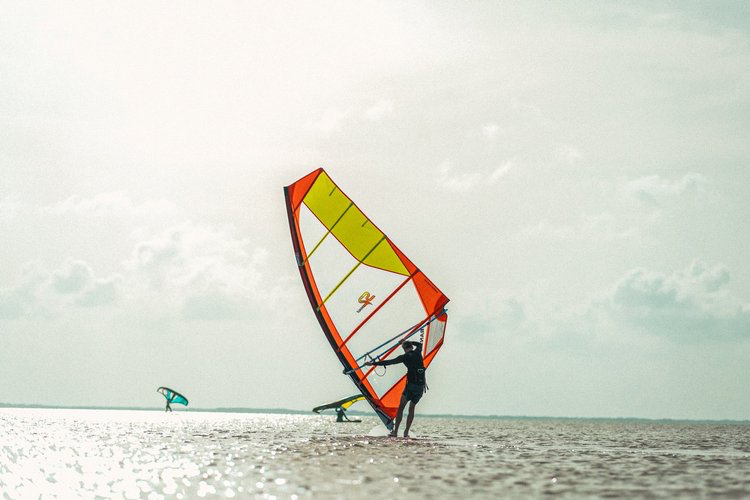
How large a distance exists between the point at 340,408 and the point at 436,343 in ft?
101

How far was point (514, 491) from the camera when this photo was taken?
32.8ft

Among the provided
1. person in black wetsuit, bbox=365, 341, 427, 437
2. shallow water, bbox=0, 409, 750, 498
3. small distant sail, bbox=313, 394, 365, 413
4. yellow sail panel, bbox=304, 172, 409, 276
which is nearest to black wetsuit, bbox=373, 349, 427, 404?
person in black wetsuit, bbox=365, 341, 427, 437

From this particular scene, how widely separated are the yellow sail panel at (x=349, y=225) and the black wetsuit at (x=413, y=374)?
9.20 feet

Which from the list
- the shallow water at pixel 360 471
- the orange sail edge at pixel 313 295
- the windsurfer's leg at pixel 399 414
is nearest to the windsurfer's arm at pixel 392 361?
the windsurfer's leg at pixel 399 414

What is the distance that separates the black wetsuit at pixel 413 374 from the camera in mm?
18125

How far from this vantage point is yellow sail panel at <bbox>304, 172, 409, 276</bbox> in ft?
66.7

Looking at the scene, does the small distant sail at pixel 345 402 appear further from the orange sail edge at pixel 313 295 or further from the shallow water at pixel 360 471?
the shallow water at pixel 360 471

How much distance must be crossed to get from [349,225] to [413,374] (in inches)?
149

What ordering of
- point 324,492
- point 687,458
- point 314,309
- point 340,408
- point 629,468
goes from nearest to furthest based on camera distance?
point 324,492 < point 629,468 < point 687,458 < point 314,309 < point 340,408

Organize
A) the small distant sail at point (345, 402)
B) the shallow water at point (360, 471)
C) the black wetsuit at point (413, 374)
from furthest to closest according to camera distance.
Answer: the small distant sail at point (345, 402) < the black wetsuit at point (413, 374) < the shallow water at point (360, 471)

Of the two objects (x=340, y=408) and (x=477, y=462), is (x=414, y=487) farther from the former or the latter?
(x=340, y=408)

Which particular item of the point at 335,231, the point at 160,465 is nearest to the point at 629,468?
the point at 160,465

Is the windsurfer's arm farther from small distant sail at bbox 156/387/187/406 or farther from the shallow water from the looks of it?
small distant sail at bbox 156/387/187/406

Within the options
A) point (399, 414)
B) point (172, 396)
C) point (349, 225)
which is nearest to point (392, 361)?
point (399, 414)
